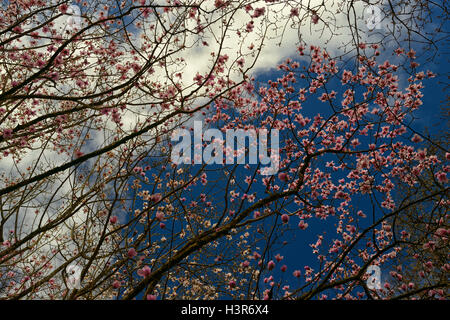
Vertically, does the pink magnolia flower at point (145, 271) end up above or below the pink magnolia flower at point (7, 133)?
below

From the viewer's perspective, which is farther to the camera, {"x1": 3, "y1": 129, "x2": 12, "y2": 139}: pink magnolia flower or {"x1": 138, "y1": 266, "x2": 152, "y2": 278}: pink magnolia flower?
{"x1": 3, "y1": 129, "x2": 12, "y2": 139}: pink magnolia flower

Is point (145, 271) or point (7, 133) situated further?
point (7, 133)

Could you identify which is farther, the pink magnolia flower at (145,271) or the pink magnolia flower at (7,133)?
the pink magnolia flower at (7,133)

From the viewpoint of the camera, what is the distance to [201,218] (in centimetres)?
566

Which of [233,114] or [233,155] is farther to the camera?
[233,155]

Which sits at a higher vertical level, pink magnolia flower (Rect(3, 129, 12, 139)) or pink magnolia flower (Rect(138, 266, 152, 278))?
pink magnolia flower (Rect(3, 129, 12, 139))

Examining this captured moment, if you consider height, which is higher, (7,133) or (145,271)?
(7,133)

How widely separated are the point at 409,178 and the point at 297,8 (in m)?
5.18

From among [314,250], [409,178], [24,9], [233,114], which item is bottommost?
[314,250]
